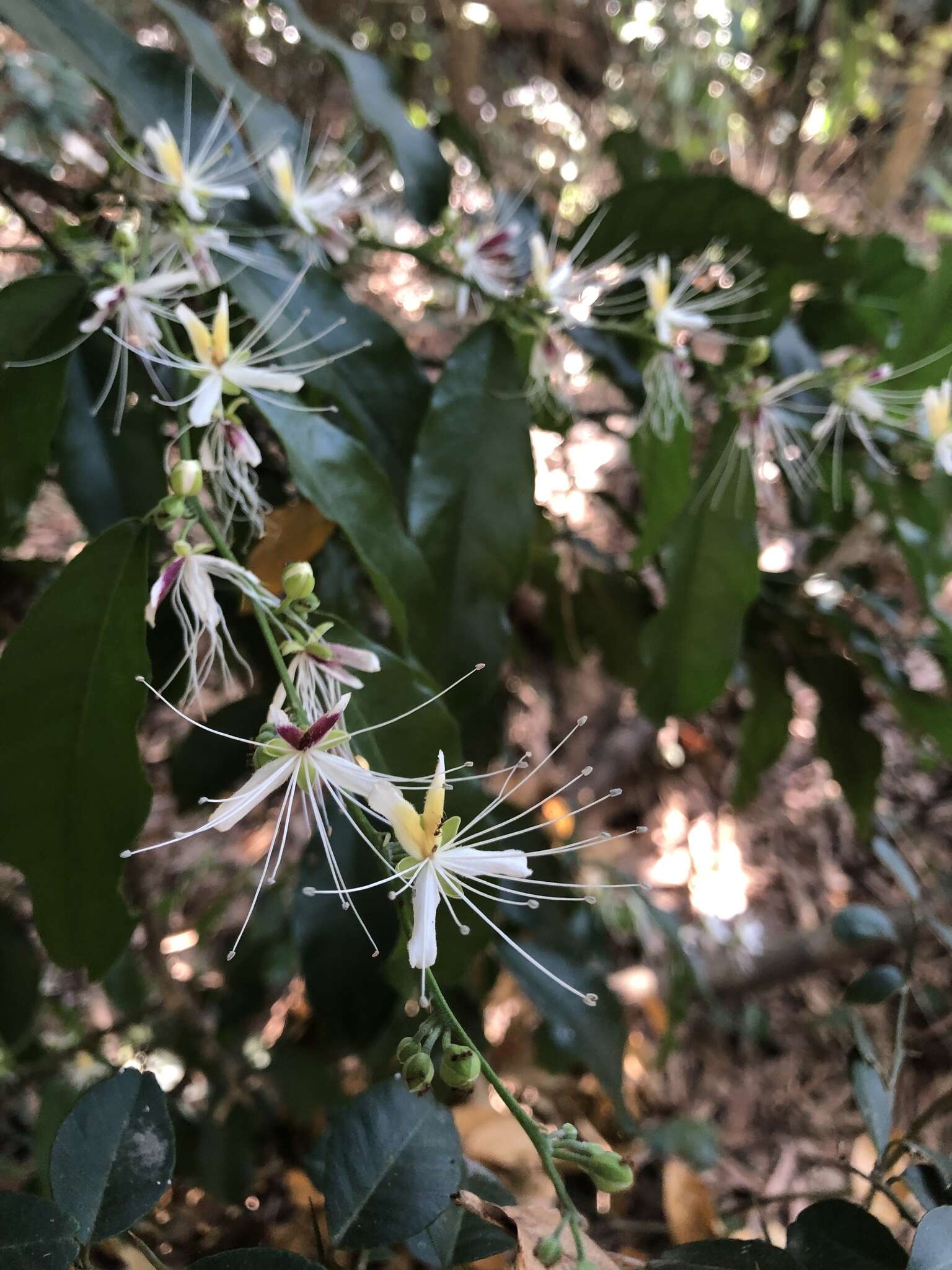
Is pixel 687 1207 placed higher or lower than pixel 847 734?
lower

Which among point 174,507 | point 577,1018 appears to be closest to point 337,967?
point 577,1018

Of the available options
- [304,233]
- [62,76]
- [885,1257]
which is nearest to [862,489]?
[304,233]

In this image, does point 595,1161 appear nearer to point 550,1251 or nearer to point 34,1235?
point 550,1251

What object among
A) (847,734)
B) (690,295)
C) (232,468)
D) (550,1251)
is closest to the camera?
(550,1251)

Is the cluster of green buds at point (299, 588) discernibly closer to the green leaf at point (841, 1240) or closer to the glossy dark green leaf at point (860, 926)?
the green leaf at point (841, 1240)

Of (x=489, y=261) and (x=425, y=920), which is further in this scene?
(x=489, y=261)
